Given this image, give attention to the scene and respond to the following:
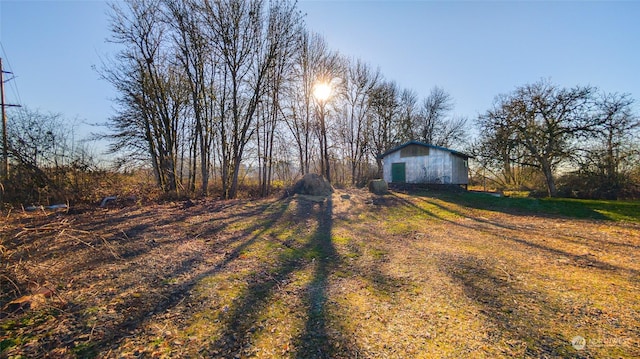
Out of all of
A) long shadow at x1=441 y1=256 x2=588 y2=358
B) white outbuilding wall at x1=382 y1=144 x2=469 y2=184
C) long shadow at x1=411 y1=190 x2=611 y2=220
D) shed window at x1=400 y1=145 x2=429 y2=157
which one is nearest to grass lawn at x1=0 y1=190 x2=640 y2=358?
long shadow at x1=441 y1=256 x2=588 y2=358

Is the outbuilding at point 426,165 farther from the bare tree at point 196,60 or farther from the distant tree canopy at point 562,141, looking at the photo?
the bare tree at point 196,60

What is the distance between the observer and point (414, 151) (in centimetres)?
1783

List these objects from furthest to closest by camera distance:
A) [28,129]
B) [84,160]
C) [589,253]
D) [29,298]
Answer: [84,160]
[28,129]
[589,253]
[29,298]

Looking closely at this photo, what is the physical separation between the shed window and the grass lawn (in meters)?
11.4

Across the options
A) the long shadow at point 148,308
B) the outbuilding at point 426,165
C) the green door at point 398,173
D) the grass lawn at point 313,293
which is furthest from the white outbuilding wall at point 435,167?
the long shadow at point 148,308

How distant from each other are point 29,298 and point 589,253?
8.42 m

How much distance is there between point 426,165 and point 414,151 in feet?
4.27

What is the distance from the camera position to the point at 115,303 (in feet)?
8.50

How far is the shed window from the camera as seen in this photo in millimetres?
17375

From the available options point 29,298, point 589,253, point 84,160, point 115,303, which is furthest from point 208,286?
point 84,160

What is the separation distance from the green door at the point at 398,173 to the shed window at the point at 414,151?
0.76 meters

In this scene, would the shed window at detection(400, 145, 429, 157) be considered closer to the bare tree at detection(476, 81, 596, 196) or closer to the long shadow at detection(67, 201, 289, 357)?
the bare tree at detection(476, 81, 596, 196)

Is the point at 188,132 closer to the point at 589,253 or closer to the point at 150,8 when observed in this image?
the point at 150,8

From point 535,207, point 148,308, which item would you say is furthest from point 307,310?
point 535,207
